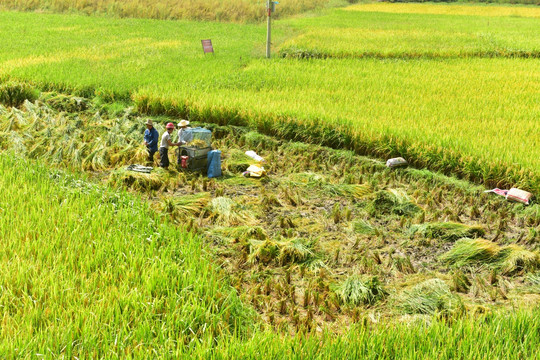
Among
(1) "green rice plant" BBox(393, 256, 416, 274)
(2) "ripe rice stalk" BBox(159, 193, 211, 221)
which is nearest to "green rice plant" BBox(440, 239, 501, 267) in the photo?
(1) "green rice plant" BBox(393, 256, 416, 274)

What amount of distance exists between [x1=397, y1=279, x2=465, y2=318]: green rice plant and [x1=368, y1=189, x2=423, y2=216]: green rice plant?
4.21 ft

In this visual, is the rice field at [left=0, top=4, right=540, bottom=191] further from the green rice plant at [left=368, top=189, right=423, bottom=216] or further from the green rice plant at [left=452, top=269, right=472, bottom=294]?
the green rice plant at [left=452, top=269, right=472, bottom=294]

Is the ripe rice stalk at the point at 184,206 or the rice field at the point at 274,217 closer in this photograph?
the rice field at the point at 274,217

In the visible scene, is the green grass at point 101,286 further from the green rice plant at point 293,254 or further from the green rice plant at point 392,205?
the green rice plant at point 392,205

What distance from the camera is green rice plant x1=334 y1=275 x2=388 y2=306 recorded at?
10.7 ft

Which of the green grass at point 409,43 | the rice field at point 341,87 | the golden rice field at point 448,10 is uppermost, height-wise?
the golden rice field at point 448,10

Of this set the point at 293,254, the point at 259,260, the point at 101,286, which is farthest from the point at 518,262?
the point at 101,286

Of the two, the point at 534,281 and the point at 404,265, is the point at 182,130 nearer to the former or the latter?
the point at 404,265

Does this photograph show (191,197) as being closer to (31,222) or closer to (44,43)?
(31,222)

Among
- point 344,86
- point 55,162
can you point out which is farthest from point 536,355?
point 344,86

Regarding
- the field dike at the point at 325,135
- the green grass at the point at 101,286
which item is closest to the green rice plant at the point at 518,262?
the field dike at the point at 325,135

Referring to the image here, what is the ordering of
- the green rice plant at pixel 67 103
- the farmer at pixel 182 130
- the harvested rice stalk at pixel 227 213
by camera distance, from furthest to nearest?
1. the green rice plant at pixel 67 103
2. the farmer at pixel 182 130
3. the harvested rice stalk at pixel 227 213

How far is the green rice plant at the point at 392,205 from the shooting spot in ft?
15.1

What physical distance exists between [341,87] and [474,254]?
17.0ft
